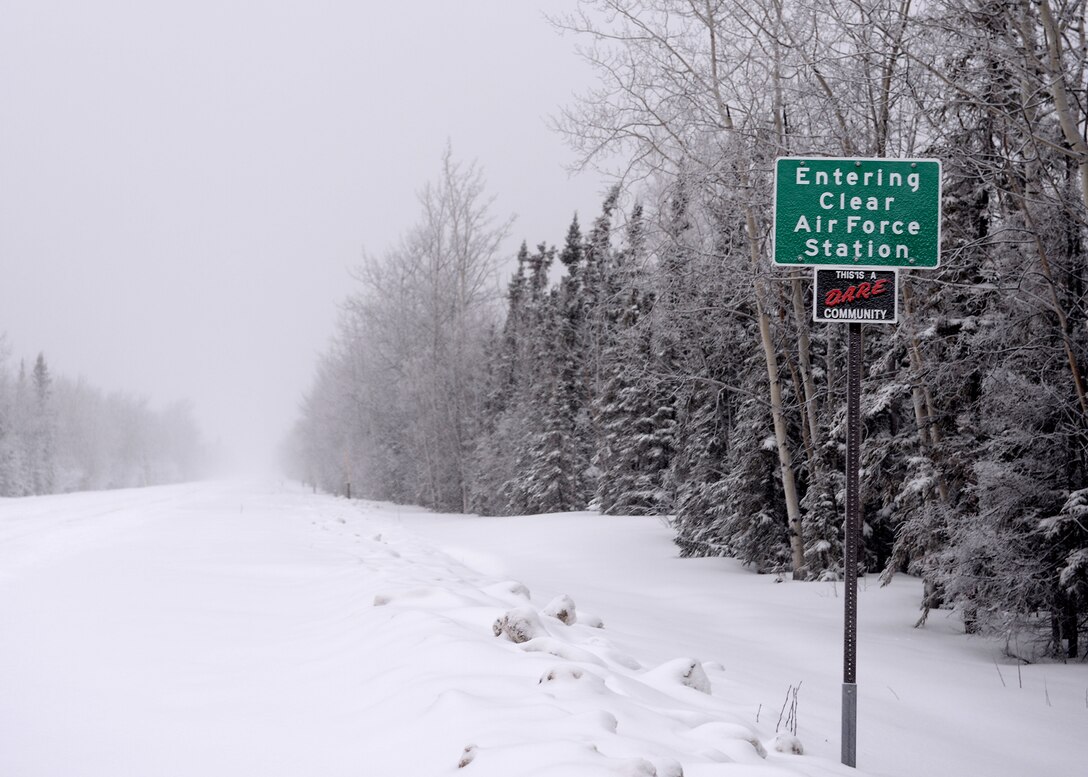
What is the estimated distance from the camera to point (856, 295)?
4.54 meters

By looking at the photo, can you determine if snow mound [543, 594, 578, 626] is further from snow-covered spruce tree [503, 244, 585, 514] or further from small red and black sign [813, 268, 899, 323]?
snow-covered spruce tree [503, 244, 585, 514]

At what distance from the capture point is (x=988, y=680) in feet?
24.1

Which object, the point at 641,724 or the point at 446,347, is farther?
the point at 446,347

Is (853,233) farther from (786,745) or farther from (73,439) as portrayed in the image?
(73,439)

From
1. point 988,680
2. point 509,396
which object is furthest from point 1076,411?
point 509,396

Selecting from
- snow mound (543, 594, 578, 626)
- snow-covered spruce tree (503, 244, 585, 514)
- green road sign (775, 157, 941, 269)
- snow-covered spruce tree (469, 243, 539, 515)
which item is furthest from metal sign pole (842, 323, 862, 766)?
snow-covered spruce tree (469, 243, 539, 515)

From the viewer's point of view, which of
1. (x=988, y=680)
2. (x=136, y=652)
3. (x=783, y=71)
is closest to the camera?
(x=136, y=652)

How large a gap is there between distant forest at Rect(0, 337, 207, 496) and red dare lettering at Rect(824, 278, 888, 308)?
6640 cm

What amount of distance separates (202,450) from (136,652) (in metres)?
176

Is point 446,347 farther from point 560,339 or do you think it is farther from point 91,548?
point 91,548

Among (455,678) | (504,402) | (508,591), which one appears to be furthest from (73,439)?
(455,678)

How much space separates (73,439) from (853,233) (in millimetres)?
98330

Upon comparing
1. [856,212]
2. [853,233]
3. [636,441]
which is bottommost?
[636,441]

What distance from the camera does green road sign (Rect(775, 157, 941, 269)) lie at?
4.49 metres
